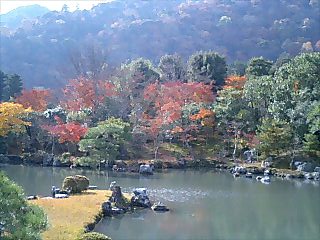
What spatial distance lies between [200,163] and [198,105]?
6410mm

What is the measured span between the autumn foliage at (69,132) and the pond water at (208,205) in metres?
3.76

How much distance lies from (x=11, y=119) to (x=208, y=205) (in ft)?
72.7

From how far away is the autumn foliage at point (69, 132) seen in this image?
44.9 metres

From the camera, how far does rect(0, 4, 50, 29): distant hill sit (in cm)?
14112

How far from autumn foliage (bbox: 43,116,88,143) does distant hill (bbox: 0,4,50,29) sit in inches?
3916

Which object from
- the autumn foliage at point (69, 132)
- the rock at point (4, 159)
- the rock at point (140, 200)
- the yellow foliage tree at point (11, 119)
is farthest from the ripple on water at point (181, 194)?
the rock at point (4, 159)

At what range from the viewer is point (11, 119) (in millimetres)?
44094

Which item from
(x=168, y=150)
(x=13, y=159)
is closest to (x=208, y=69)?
(x=168, y=150)

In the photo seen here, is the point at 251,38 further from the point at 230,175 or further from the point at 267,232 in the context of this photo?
the point at 267,232

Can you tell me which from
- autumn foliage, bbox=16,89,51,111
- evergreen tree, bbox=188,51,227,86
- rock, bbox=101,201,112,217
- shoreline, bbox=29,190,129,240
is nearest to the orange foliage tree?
evergreen tree, bbox=188,51,227,86

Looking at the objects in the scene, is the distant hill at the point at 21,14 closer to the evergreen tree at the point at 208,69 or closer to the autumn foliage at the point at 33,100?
the evergreen tree at the point at 208,69

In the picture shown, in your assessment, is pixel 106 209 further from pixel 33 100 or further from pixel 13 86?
pixel 13 86

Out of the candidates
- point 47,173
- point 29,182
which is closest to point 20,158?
point 47,173

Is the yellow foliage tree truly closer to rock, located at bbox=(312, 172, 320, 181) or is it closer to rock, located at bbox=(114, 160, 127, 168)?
rock, located at bbox=(114, 160, 127, 168)
